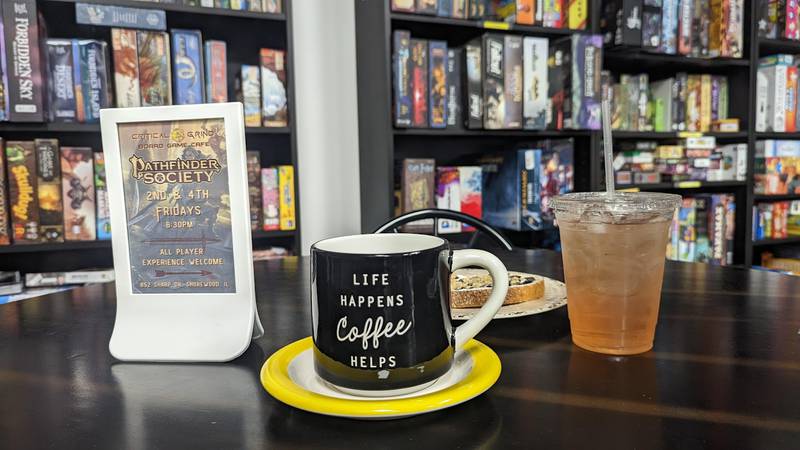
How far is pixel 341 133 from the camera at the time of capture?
2.32m

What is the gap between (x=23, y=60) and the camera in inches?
65.2

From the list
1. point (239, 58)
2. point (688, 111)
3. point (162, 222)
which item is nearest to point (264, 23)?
point (239, 58)

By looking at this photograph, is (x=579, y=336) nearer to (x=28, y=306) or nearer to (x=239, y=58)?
(x=28, y=306)

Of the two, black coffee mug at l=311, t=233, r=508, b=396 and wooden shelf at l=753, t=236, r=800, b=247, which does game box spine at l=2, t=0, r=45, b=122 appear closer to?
black coffee mug at l=311, t=233, r=508, b=396

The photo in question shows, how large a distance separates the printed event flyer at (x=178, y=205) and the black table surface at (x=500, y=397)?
93 mm

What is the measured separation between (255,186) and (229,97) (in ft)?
1.15

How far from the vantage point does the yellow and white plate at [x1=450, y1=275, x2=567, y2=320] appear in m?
0.66

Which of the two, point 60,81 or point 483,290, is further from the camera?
point 60,81

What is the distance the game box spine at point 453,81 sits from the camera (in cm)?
211

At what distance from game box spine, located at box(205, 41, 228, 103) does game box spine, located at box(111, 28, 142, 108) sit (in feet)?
0.72

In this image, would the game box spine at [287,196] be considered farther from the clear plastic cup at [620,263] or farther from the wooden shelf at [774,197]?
the wooden shelf at [774,197]

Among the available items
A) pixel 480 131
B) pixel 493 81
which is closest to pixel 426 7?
pixel 493 81

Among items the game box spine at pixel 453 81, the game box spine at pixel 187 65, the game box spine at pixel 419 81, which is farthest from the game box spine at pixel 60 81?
the game box spine at pixel 453 81

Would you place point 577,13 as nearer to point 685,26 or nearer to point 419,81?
point 685,26
